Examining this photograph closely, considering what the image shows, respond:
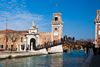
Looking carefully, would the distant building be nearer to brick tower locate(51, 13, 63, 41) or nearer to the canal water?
brick tower locate(51, 13, 63, 41)

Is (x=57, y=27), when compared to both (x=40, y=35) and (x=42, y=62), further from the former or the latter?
(x=42, y=62)

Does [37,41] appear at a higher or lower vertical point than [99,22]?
lower

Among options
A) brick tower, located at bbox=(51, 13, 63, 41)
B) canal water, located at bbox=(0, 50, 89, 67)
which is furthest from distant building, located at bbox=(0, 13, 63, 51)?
canal water, located at bbox=(0, 50, 89, 67)

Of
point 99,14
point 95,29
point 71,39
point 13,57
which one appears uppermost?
point 99,14

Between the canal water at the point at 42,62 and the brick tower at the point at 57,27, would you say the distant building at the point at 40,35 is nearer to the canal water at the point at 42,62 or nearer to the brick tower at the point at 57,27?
the brick tower at the point at 57,27

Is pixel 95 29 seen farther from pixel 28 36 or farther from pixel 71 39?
pixel 28 36

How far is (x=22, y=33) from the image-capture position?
50500 millimetres

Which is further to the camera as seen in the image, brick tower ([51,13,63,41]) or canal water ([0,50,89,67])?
brick tower ([51,13,63,41])

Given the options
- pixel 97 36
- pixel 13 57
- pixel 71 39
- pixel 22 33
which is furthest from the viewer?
pixel 22 33

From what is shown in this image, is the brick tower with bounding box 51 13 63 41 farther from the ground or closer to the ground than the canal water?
farther from the ground

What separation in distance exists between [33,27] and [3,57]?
25.2m

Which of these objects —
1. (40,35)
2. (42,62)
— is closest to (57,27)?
(40,35)

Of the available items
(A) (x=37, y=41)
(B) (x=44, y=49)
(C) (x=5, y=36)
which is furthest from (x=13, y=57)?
(C) (x=5, y=36)

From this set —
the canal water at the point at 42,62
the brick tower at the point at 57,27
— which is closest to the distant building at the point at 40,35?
the brick tower at the point at 57,27
